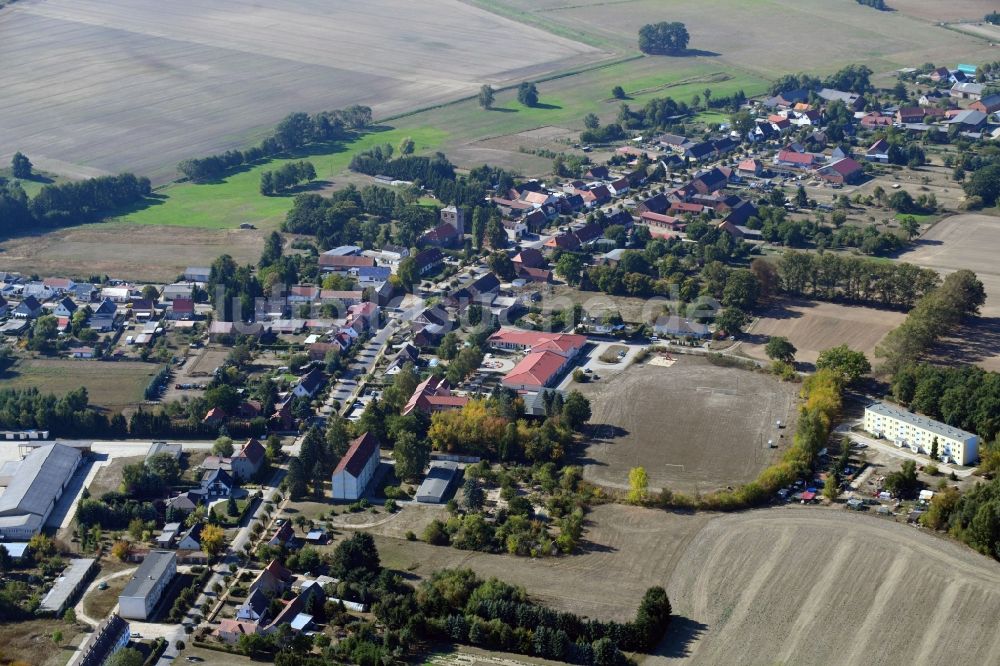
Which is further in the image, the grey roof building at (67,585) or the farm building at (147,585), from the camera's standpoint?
the grey roof building at (67,585)

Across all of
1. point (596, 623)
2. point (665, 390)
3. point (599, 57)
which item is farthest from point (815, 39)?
point (596, 623)

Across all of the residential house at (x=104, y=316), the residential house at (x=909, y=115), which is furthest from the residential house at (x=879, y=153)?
the residential house at (x=104, y=316)

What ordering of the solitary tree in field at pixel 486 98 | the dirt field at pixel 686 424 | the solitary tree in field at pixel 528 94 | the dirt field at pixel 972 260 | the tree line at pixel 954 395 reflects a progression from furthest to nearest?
the solitary tree in field at pixel 528 94, the solitary tree in field at pixel 486 98, the dirt field at pixel 972 260, the tree line at pixel 954 395, the dirt field at pixel 686 424

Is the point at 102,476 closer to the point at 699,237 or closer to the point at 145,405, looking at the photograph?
the point at 145,405

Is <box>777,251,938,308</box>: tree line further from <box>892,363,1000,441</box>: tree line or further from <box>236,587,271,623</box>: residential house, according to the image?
<box>236,587,271,623</box>: residential house

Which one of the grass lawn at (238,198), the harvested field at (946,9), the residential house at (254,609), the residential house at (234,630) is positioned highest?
the harvested field at (946,9)

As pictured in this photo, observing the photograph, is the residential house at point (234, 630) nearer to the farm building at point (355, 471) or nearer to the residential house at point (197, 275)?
the farm building at point (355, 471)

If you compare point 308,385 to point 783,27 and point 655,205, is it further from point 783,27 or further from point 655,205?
point 783,27
